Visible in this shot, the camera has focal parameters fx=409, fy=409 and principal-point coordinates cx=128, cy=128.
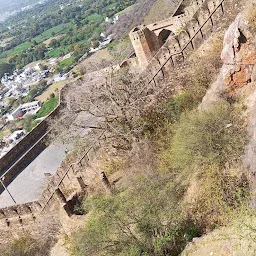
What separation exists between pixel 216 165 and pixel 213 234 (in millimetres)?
2005

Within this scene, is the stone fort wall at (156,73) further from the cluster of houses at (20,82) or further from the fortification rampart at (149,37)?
the cluster of houses at (20,82)

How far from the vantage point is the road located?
770 inches

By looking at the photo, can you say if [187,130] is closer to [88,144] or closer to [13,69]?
[88,144]

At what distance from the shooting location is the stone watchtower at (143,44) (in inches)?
901

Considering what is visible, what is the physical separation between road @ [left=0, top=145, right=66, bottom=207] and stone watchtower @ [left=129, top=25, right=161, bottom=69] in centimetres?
676

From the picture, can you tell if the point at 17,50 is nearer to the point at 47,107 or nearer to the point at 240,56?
the point at 47,107

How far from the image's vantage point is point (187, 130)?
1225 cm

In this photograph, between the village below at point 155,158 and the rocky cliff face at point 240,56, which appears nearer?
the village below at point 155,158

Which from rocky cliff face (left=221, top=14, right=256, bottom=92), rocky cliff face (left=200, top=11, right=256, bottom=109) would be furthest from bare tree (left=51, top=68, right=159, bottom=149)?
rocky cliff face (left=221, top=14, right=256, bottom=92)

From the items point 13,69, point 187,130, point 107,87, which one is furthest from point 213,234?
point 13,69

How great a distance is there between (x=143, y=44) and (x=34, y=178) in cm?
944

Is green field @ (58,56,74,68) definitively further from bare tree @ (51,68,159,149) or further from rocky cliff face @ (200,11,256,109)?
rocky cliff face @ (200,11,256,109)

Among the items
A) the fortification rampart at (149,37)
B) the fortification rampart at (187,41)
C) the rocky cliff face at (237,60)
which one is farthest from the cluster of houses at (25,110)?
the rocky cliff face at (237,60)

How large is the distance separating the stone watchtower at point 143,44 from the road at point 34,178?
676 cm
